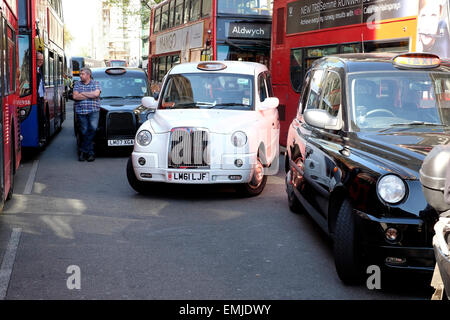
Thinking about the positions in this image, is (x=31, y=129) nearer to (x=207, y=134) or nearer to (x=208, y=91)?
(x=208, y=91)

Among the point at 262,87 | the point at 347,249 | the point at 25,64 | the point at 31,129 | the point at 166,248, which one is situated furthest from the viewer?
the point at 31,129

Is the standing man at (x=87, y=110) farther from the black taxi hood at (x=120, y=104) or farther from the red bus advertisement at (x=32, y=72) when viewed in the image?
the black taxi hood at (x=120, y=104)

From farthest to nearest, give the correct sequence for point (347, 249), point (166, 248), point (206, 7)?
point (206, 7) < point (166, 248) < point (347, 249)

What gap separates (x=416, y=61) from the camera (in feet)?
19.9

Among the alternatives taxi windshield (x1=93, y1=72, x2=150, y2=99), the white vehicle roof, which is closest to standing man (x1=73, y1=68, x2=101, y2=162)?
taxi windshield (x1=93, y1=72, x2=150, y2=99)

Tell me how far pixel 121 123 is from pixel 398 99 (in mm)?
8465

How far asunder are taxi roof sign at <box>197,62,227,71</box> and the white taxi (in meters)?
0.02

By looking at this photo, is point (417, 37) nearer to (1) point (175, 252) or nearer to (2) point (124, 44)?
(1) point (175, 252)

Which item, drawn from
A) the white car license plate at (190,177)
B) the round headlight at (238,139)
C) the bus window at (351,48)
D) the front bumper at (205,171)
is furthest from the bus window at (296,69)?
the white car license plate at (190,177)

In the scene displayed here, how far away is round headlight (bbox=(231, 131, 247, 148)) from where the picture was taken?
8398 millimetres

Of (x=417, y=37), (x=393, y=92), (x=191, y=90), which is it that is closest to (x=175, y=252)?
→ (x=393, y=92)

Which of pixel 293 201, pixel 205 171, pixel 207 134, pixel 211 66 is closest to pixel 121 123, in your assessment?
pixel 211 66

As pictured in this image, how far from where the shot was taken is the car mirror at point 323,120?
18.9ft
